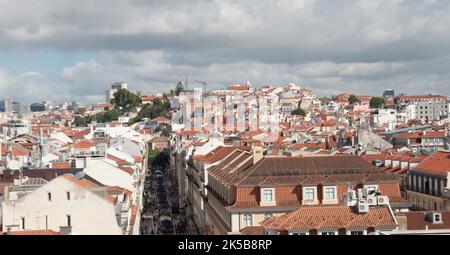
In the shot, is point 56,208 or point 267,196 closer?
point 56,208

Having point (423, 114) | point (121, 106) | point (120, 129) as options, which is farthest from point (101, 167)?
point (121, 106)

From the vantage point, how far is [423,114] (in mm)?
176375

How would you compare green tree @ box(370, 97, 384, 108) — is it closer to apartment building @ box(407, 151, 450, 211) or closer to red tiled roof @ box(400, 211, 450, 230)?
apartment building @ box(407, 151, 450, 211)

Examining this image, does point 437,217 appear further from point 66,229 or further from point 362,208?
point 66,229

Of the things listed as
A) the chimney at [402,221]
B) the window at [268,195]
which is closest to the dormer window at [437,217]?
the chimney at [402,221]

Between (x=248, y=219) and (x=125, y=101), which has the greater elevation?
(x=125, y=101)

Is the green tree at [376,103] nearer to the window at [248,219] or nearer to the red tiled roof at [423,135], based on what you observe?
the red tiled roof at [423,135]

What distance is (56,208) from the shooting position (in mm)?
29062

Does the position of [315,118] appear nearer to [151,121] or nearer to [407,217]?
[151,121]

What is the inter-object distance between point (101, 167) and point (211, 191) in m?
6.82

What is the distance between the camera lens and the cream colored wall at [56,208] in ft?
94.4

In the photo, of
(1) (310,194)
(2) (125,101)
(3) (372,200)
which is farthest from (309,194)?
(2) (125,101)
